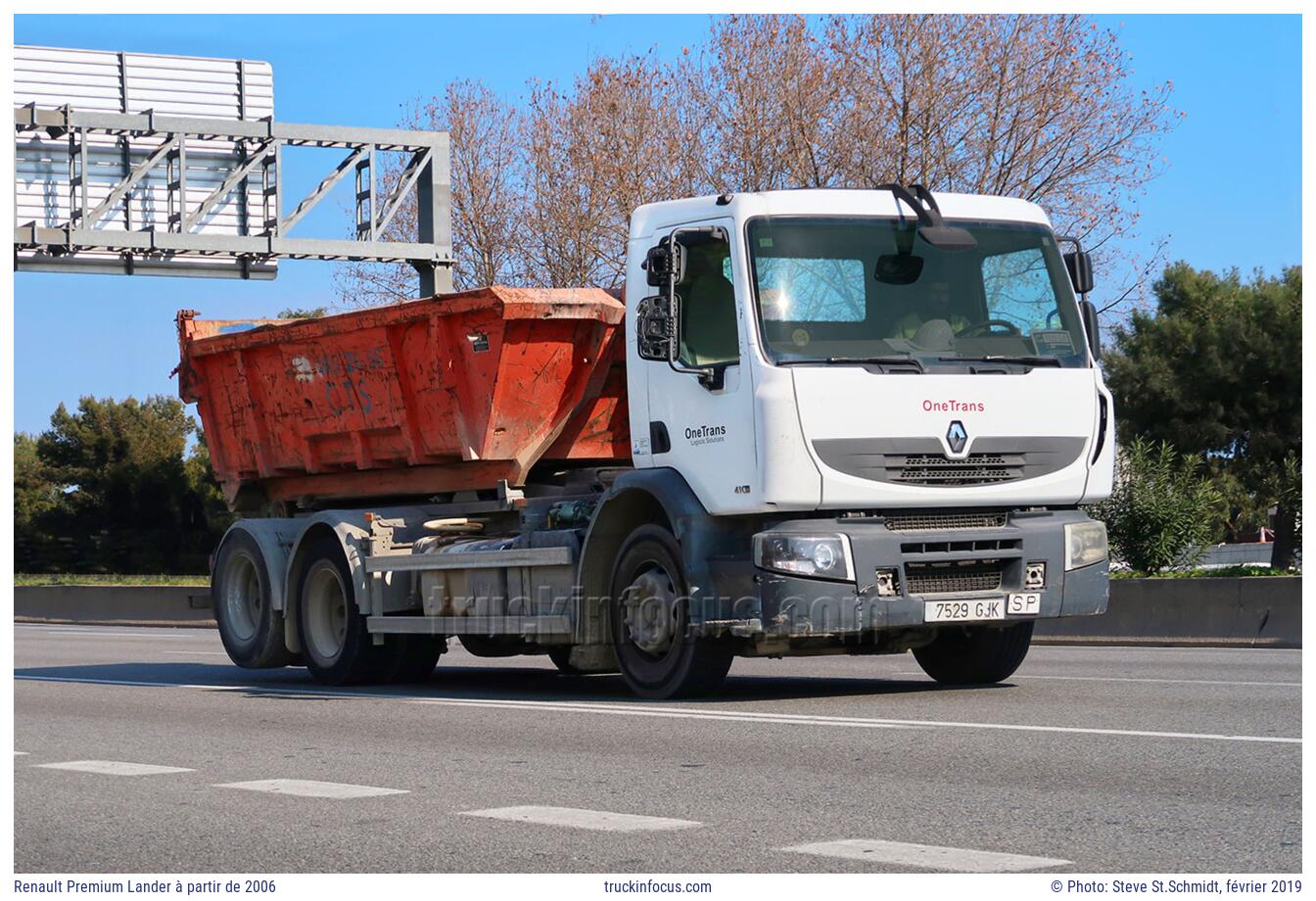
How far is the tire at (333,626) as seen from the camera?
15086mm

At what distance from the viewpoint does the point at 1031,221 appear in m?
12.5

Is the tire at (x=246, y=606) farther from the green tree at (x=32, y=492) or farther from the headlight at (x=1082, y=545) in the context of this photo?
the green tree at (x=32, y=492)

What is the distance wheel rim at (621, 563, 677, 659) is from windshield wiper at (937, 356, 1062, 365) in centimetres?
213

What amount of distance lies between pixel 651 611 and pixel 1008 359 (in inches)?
104

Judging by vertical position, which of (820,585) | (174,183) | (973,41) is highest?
(973,41)

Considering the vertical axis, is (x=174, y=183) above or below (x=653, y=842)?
above

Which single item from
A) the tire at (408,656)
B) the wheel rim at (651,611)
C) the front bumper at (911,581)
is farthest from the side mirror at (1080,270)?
the tire at (408,656)

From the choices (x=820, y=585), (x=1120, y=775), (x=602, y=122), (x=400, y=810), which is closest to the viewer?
(x=400, y=810)

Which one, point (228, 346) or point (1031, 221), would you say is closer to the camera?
point (1031, 221)

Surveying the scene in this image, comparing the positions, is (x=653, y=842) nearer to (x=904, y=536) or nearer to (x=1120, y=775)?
(x=1120, y=775)

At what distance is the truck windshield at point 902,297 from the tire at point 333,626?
4.74m

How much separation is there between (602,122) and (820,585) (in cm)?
2452
